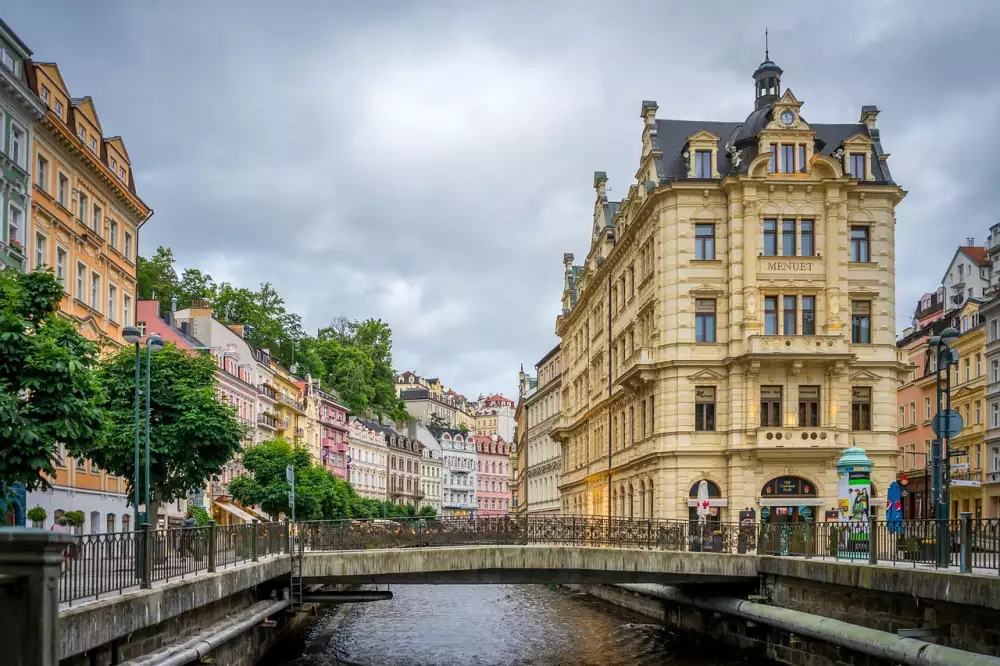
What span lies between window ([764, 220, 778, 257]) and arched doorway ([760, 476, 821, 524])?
31.1 ft

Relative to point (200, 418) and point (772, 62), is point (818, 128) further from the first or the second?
point (200, 418)

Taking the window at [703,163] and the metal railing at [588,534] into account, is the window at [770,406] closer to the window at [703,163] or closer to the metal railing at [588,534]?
the window at [703,163]

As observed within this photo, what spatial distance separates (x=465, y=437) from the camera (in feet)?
613

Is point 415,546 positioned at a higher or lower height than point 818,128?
lower

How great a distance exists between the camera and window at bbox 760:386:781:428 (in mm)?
48812

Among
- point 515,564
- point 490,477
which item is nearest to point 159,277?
point 515,564

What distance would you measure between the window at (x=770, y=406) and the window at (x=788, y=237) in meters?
5.74

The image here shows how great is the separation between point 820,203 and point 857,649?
2927 centimetres

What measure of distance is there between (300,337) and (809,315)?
91904 millimetres

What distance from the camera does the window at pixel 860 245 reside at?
50.0 metres

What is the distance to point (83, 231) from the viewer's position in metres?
43.4

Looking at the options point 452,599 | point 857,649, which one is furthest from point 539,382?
point 857,649

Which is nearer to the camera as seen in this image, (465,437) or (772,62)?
(772,62)

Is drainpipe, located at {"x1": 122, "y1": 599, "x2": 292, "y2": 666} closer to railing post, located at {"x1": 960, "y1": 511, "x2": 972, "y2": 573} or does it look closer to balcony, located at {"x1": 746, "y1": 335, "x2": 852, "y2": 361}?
railing post, located at {"x1": 960, "y1": 511, "x2": 972, "y2": 573}
